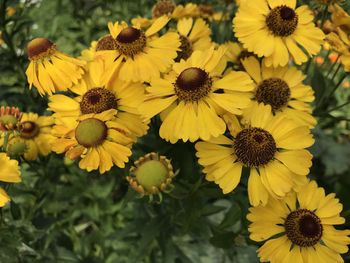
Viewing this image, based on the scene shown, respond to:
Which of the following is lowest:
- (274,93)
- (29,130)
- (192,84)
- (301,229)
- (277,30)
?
(301,229)

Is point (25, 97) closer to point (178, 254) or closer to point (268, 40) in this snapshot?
point (178, 254)

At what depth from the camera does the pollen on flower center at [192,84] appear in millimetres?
1222

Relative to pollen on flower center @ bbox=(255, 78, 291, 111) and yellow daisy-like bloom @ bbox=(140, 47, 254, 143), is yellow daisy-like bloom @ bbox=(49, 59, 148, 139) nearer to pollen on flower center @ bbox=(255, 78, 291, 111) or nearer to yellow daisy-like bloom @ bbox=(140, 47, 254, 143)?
yellow daisy-like bloom @ bbox=(140, 47, 254, 143)

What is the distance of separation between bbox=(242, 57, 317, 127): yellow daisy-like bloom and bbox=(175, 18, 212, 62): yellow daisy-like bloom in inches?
7.0

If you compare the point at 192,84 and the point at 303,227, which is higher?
the point at 192,84

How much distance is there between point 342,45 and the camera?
58.6 inches

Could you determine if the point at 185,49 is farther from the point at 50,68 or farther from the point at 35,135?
the point at 35,135

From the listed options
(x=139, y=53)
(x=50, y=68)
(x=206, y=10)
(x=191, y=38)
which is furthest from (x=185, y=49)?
(x=206, y=10)

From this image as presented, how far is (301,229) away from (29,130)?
1178 millimetres

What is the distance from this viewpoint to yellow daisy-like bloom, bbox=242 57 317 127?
1467mm

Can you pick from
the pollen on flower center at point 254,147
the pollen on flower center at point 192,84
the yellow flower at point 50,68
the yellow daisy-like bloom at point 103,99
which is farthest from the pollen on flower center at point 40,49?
the pollen on flower center at point 254,147

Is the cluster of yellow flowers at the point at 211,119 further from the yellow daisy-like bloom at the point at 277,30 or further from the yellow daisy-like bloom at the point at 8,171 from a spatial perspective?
the yellow daisy-like bloom at the point at 8,171

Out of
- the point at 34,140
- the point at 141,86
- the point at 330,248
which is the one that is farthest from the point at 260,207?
the point at 34,140

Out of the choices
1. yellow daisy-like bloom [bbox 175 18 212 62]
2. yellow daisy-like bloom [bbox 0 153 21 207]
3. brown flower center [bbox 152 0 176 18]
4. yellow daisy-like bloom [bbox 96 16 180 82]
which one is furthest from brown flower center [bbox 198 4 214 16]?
yellow daisy-like bloom [bbox 0 153 21 207]
